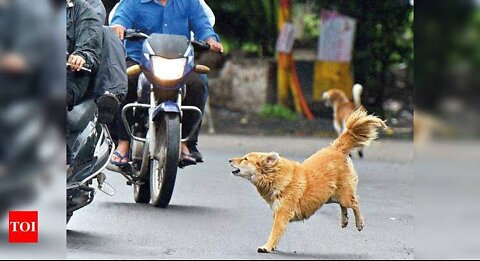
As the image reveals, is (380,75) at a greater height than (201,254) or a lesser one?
greater

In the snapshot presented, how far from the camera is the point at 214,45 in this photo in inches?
345

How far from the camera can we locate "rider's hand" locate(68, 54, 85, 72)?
839 cm

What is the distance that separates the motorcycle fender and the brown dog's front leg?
2.26 feet

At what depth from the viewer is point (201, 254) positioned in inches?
339

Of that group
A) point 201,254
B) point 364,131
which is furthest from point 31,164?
point 364,131

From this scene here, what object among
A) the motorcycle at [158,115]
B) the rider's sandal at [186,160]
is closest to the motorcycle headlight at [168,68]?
the motorcycle at [158,115]

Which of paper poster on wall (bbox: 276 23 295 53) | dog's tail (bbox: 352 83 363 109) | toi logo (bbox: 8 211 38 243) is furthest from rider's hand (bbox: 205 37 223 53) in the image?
toi logo (bbox: 8 211 38 243)

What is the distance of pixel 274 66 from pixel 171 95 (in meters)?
0.46

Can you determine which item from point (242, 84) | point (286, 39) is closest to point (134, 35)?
point (242, 84)

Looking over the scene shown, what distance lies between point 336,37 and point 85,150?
1169mm

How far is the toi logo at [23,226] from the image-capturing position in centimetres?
845

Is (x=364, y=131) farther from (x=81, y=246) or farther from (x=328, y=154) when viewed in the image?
(x=81, y=246)

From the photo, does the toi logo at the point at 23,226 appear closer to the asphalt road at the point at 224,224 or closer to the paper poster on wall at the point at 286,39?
the asphalt road at the point at 224,224

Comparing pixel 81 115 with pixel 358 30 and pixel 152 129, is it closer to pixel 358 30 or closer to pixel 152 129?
pixel 152 129
